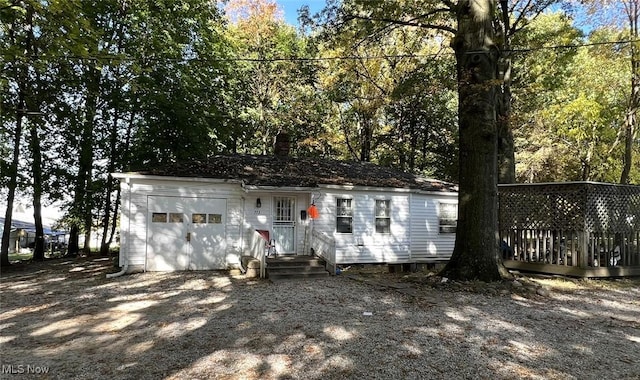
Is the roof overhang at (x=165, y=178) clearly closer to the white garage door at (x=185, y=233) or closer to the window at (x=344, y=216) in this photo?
the white garage door at (x=185, y=233)

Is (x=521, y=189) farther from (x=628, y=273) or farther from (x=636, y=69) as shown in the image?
(x=636, y=69)

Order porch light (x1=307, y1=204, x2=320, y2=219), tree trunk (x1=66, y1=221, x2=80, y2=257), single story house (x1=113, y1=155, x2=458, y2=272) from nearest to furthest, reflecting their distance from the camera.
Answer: single story house (x1=113, y1=155, x2=458, y2=272)
porch light (x1=307, y1=204, x2=320, y2=219)
tree trunk (x1=66, y1=221, x2=80, y2=257)

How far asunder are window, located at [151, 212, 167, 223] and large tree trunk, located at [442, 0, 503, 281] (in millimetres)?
8072

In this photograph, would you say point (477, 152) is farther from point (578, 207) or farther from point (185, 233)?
point (185, 233)

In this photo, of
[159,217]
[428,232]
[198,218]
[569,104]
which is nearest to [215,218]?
[198,218]

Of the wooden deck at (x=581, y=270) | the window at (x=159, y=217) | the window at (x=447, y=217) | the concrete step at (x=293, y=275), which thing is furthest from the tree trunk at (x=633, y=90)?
the window at (x=159, y=217)

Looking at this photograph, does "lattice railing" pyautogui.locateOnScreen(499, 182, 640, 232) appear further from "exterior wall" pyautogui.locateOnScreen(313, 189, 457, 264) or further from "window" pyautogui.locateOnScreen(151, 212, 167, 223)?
"window" pyautogui.locateOnScreen(151, 212, 167, 223)

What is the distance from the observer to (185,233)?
12141 mm

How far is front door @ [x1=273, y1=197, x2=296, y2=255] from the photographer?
13.1 m

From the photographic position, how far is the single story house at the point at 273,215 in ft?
38.5

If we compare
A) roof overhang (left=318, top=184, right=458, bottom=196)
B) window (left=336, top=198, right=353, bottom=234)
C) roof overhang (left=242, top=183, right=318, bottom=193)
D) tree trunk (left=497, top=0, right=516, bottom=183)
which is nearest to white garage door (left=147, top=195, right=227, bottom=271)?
roof overhang (left=242, top=183, right=318, bottom=193)

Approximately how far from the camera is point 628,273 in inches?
457

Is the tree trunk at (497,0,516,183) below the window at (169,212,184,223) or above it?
above

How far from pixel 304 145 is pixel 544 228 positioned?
16.5 meters
